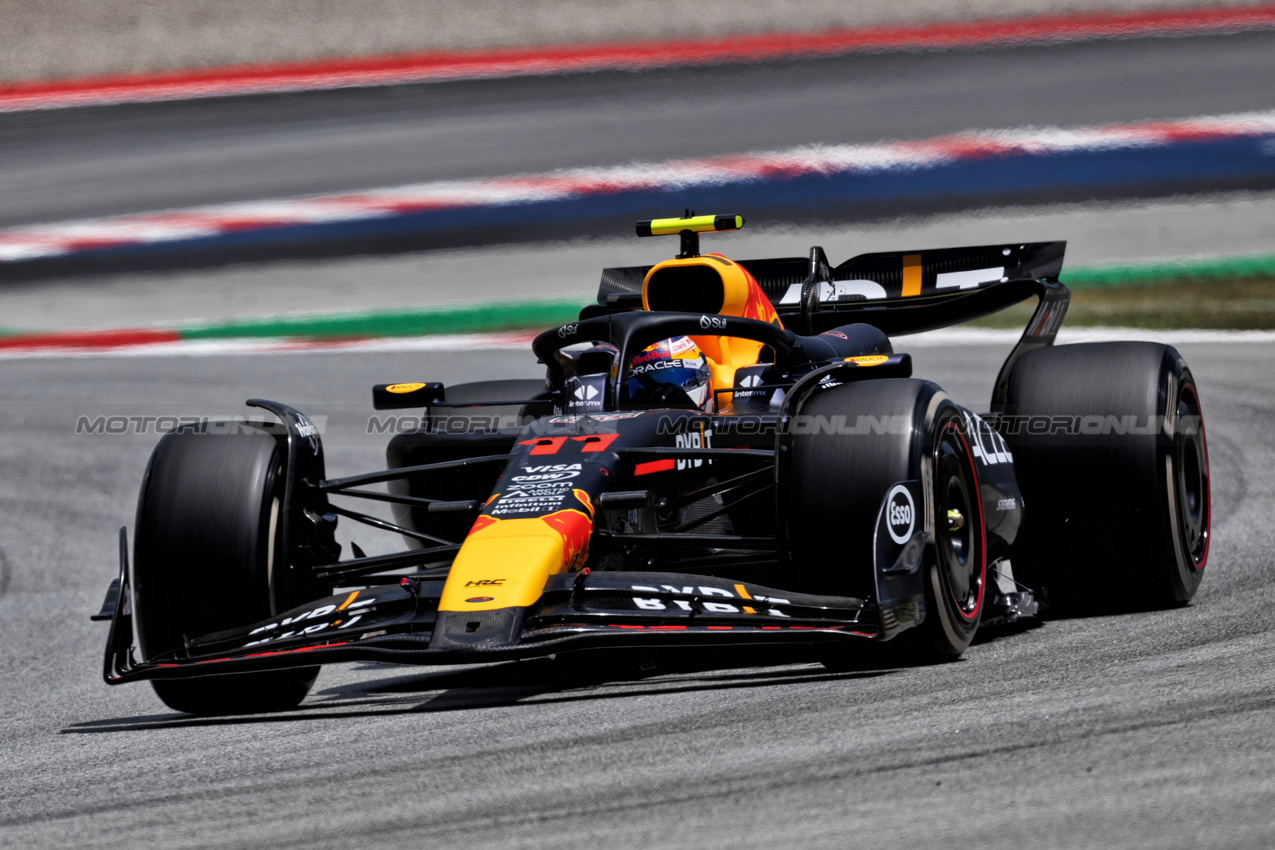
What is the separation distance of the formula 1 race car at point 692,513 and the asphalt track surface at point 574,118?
29.9 ft

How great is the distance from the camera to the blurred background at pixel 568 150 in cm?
1505

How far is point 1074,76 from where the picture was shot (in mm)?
16297

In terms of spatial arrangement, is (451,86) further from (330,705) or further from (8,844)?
(8,844)

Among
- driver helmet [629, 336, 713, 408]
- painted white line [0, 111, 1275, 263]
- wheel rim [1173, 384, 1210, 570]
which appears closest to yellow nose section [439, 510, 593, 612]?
driver helmet [629, 336, 713, 408]

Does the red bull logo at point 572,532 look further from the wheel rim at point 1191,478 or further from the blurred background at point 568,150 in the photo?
the blurred background at point 568,150

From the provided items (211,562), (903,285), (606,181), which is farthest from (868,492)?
(606,181)

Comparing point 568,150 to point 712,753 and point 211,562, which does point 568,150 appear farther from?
point 712,753

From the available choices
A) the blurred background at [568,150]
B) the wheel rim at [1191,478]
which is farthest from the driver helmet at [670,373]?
the blurred background at [568,150]

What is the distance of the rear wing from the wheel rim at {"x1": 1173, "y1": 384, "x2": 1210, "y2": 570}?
111cm

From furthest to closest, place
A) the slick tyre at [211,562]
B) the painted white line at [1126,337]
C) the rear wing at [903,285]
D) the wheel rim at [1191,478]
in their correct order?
the painted white line at [1126,337] < the rear wing at [903,285] < the wheel rim at [1191,478] < the slick tyre at [211,562]

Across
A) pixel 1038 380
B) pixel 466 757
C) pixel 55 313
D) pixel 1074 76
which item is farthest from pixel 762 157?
pixel 466 757

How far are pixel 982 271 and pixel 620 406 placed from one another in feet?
9.30

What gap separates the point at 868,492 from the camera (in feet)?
16.5

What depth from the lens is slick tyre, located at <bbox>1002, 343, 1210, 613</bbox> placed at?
662cm
